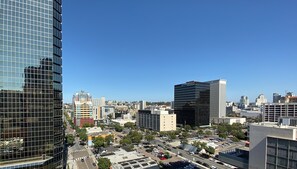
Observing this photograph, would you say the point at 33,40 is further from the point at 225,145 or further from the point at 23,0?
the point at 225,145

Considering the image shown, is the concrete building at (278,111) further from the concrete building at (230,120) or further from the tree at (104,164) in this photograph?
the tree at (104,164)

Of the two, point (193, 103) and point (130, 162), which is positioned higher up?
point (193, 103)

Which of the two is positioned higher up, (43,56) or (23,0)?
(23,0)

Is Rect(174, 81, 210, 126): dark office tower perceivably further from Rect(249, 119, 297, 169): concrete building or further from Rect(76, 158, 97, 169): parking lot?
Rect(249, 119, 297, 169): concrete building

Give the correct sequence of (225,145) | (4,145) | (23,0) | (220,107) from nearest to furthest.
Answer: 1. (4,145)
2. (23,0)
3. (225,145)
4. (220,107)

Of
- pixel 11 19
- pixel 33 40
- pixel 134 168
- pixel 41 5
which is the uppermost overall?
pixel 41 5

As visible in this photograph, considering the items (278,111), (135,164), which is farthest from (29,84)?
(278,111)

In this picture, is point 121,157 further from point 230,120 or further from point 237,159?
point 230,120

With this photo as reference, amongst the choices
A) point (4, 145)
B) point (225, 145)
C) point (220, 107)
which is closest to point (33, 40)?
point (4, 145)
